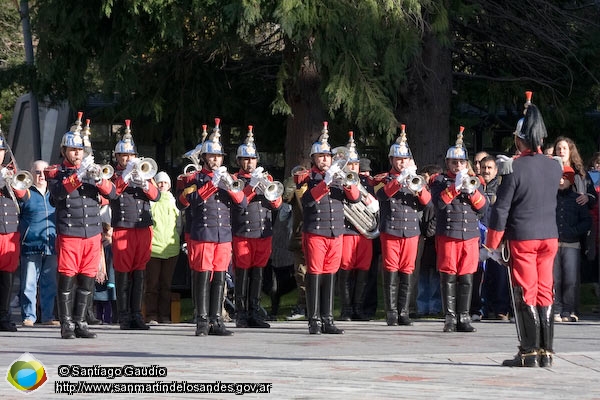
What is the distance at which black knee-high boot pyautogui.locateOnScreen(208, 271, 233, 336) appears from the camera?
1467 cm

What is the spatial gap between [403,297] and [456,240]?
0.95 m

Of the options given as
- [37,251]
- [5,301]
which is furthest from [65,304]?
[37,251]

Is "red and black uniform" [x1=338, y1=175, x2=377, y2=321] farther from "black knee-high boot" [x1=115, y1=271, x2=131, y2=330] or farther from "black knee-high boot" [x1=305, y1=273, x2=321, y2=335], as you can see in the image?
"black knee-high boot" [x1=115, y1=271, x2=131, y2=330]

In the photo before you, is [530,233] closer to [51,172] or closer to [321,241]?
[321,241]

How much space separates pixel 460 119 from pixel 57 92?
5.79m

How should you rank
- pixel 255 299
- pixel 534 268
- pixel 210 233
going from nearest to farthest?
pixel 534 268
pixel 210 233
pixel 255 299

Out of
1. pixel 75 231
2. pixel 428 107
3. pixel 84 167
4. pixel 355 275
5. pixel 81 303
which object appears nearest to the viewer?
pixel 84 167

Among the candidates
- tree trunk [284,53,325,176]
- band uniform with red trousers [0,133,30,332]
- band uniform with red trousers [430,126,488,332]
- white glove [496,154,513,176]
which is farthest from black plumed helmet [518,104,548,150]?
tree trunk [284,53,325,176]

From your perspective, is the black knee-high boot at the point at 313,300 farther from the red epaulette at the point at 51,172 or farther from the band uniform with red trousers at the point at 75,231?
the red epaulette at the point at 51,172

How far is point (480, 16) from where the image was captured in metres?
20.4

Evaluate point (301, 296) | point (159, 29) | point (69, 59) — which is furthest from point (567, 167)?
point (69, 59)

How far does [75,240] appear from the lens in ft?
46.6

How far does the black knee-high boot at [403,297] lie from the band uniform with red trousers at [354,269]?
4.39 feet

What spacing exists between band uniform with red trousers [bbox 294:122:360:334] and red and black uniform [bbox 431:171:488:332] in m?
1.01
